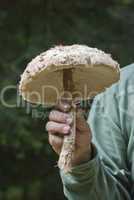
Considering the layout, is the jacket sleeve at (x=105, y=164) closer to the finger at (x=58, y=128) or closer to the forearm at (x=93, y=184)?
the forearm at (x=93, y=184)

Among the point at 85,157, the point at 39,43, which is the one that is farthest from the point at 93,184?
the point at 39,43

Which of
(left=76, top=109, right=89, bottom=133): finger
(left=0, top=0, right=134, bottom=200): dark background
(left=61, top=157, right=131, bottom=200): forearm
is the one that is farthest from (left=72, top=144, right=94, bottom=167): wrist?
(left=0, top=0, right=134, bottom=200): dark background

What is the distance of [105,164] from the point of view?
2582 millimetres

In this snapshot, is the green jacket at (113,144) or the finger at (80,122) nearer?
the finger at (80,122)

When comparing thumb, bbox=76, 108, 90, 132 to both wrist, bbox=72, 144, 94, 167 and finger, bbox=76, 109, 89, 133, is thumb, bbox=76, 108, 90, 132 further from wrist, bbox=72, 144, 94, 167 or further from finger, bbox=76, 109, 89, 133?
wrist, bbox=72, 144, 94, 167

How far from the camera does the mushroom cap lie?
203cm

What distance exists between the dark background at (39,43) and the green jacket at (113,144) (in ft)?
6.56

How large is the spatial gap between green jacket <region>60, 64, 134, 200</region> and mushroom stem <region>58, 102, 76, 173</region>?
9.3 inches

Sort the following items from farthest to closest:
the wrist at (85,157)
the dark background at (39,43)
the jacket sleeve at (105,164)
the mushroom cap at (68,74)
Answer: the dark background at (39,43)
the jacket sleeve at (105,164)
the wrist at (85,157)
the mushroom cap at (68,74)

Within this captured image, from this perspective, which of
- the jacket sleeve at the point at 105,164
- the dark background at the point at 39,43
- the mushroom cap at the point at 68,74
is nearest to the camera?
the mushroom cap at the point at 68,74

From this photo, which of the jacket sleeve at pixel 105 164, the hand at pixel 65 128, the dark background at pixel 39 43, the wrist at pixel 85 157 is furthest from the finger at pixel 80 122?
the dark background at pixel 39 43

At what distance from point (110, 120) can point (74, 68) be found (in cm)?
53

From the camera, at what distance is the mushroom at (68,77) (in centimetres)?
204

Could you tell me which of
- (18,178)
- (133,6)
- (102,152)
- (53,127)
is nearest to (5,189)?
A: (18,178)
